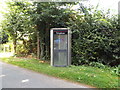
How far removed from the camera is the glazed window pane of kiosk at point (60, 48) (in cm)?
692

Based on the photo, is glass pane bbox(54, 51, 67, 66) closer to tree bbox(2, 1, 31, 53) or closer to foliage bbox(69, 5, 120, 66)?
foliage bbox(69, 5, 120, 66)

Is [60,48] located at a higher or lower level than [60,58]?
higher

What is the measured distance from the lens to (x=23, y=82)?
4555 mm

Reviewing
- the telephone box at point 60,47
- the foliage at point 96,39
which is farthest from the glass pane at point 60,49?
A: the foliage at point 96,39

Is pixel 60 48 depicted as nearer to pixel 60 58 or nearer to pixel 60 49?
pixel 60 49

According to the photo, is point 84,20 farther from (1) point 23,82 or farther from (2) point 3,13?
(2) point 3,13

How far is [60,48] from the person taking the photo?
7012 millimetres

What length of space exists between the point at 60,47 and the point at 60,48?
53 millimetres

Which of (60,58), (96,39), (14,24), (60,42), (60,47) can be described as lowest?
(60,58)

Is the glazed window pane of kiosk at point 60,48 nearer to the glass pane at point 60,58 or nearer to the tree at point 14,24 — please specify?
the glass pane at point 60,58

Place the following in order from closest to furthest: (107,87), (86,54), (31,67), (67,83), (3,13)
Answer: (107,87) → (67,83) → (31,67) → (86,54) → (3,13)

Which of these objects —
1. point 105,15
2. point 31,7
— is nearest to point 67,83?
point 105,15

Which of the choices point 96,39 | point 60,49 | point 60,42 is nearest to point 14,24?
point 60,42

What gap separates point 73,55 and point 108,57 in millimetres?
1914
